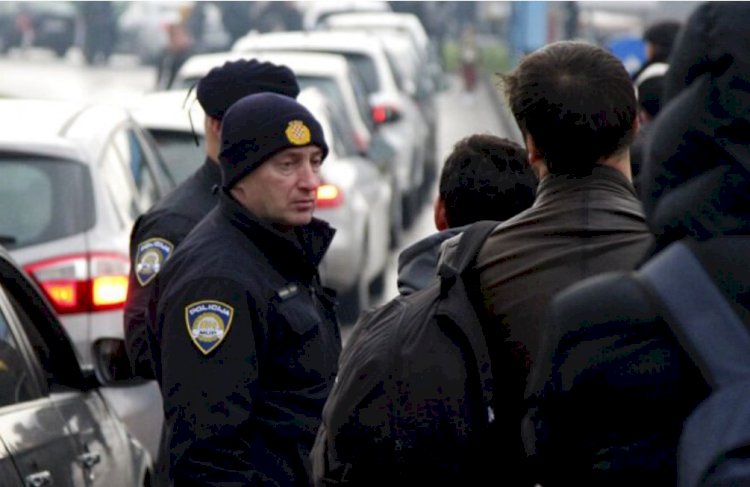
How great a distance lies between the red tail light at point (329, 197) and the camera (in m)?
14.1

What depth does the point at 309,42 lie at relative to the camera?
21.3 m

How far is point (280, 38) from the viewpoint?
20.8m

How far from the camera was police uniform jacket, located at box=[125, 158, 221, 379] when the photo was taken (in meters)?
5.89

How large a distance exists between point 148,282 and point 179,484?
1.12 metres

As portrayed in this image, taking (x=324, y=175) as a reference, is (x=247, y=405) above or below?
above

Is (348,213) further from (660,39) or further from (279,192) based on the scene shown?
(279,192)

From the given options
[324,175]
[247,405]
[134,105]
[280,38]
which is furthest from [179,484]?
[280,38]

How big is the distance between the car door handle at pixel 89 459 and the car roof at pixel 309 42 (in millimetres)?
13405

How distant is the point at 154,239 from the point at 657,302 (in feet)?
11.0

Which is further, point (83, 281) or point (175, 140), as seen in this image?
point (175, 140)

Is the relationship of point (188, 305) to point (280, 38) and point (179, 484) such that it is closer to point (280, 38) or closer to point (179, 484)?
point (179, 484)

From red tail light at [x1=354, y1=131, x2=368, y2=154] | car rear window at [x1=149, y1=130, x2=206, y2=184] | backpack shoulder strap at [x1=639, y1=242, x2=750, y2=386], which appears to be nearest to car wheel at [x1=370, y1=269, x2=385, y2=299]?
red tail light at [x1=354, y1=131, x2=368, y2=154]

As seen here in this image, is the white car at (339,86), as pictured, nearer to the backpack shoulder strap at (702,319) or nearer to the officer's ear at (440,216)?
the officer's ear at (440,216)

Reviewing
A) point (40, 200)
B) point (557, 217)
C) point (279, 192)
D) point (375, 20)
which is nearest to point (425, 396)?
point (557, 217)
